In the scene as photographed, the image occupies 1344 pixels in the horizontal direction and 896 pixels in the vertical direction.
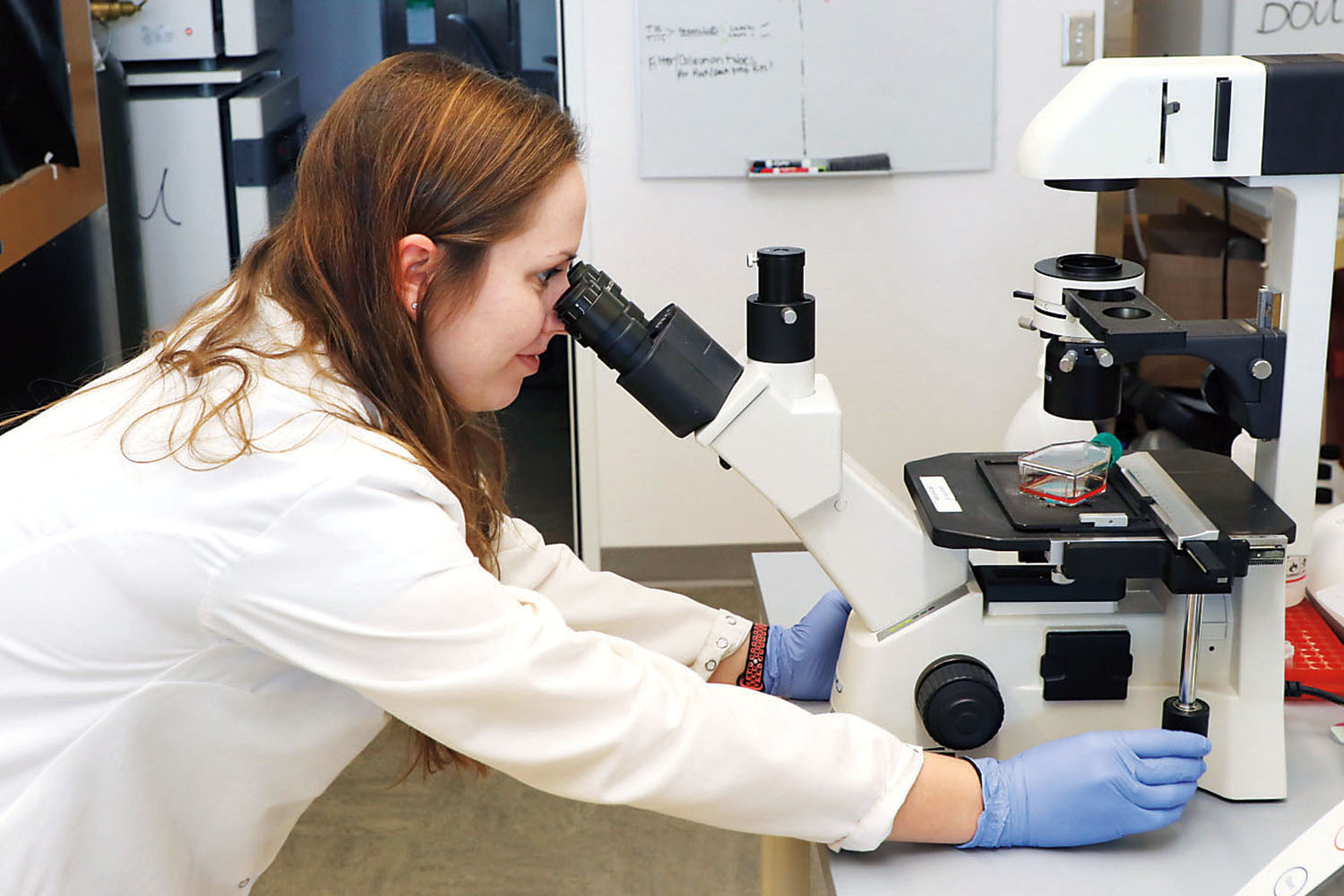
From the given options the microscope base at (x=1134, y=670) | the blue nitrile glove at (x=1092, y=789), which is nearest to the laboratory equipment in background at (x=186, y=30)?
the microscope base at (x=1134, y=670)

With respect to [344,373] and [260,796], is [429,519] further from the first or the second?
[260,796]

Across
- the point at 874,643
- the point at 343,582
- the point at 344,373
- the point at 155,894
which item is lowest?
the point at 155,894

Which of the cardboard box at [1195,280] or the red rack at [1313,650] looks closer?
the red rack at [1313,650]

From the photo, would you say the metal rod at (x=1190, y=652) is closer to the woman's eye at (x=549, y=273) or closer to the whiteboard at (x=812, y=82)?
the woman's eye at (x=549, y=273)

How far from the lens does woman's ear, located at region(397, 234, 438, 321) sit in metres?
0.96

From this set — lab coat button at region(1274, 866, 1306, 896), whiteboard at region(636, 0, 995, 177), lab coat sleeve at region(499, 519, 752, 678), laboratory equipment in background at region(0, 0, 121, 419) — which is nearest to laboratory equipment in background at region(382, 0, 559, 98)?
whiteboard at region(636, 0, 995, 177)

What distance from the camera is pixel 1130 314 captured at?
3.36 ft

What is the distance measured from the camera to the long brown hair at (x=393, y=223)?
95 cm

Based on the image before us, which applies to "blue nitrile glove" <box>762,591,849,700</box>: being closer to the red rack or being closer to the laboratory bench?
the laboratory bench

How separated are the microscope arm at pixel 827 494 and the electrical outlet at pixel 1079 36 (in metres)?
1.97

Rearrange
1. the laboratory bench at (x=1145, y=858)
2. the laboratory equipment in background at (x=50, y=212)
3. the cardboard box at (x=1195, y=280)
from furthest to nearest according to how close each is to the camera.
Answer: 1. the cardboard box at (x=1195, y=280)
2. the laboratory equipment in background at (x=50, y=212)
3. the laboratory bench at (x=1145, y=858)

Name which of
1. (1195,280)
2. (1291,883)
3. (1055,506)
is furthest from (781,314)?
(1195,280)

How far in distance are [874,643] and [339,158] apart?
1.79 ft

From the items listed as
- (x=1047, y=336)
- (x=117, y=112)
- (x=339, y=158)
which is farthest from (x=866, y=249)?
(x=339, y=158)
